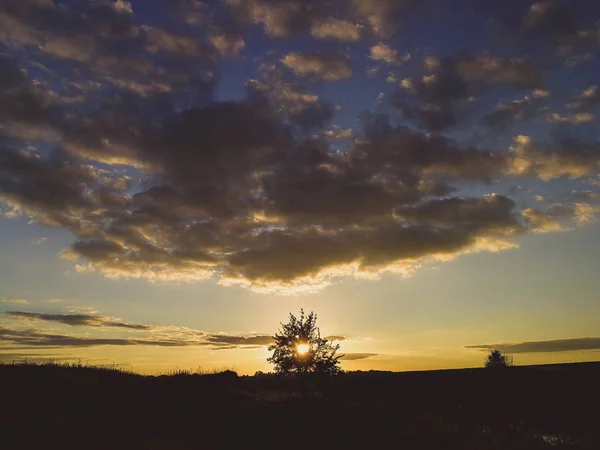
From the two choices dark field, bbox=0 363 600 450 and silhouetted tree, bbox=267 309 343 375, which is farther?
silhouetted tree, bbox=267 309 343 375

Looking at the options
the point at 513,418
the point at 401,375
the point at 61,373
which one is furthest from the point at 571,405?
the point at 61,373

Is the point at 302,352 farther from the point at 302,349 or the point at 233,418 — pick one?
the point at 233,418

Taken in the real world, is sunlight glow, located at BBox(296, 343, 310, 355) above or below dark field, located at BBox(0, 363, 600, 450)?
above

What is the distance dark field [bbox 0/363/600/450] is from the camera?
2333cm

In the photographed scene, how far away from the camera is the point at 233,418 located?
27031mm

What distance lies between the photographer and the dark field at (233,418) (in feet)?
76.5

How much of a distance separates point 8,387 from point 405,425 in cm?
2184

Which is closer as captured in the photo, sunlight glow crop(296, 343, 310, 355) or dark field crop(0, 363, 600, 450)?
dark field crop(0, 363, 600, 450)

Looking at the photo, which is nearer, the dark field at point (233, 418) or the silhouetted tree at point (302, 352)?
the dark field at point (233, 418)

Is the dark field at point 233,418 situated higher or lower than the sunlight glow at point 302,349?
lower

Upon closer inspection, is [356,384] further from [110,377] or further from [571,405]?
[110,377]

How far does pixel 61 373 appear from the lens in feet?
109

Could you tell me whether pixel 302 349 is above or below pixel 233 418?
above

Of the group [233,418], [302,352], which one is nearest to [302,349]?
[302,352]
